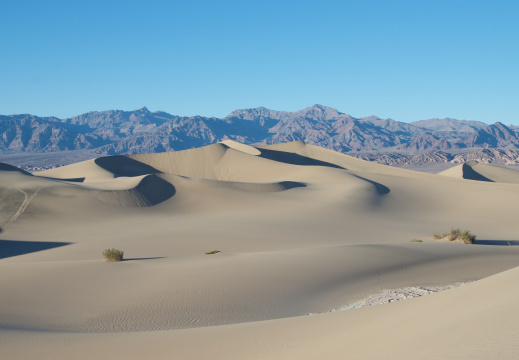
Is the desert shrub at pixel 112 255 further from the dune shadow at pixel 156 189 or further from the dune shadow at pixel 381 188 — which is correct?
the dune shadow at pixel 381 188

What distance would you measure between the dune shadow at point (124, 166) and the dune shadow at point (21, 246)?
118 feet

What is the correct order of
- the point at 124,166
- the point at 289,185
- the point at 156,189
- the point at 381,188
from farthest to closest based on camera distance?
1. the point at 124,166
2. the point at 381,188
3. the point at 289,185
4. the point at 156,189

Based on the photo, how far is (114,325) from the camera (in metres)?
10.4

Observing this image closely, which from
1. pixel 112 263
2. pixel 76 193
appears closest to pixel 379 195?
pixel 76 193

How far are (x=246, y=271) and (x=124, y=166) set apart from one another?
5154 centimetres

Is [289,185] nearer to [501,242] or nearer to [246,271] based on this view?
[501,242]

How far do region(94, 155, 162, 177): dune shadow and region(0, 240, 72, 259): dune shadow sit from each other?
118ft

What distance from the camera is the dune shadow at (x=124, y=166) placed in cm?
6141

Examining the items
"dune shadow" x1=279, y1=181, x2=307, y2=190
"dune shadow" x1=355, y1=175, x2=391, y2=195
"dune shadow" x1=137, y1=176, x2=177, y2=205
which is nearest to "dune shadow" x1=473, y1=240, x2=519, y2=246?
"dune shadow" x1=355, y1=175, x2=391, y2=195

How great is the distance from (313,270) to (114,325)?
6.92 m

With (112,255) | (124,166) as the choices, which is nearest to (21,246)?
(112,255)

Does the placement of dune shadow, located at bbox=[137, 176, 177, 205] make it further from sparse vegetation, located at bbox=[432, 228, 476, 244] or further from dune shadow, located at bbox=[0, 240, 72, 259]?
sparse vegetation, located at bbox=[432, 228, 476, 244]

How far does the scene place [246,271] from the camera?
1473cm

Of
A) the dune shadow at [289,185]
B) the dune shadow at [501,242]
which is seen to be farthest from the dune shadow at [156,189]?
the dune shadow at [501,242]
